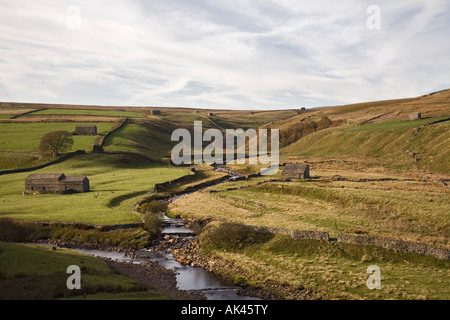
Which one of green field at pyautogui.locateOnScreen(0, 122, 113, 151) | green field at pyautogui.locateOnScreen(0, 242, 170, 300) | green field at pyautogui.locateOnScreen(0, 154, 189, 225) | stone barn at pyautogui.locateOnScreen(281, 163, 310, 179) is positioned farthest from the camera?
green field at pyautogui.locateOnScreen(0, 122, 113, 151)

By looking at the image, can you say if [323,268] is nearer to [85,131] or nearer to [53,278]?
[53,278]

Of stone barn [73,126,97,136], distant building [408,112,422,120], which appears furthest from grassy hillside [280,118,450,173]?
stone barn [73,126,97,136]

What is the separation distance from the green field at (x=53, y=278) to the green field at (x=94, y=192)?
47.4 feet

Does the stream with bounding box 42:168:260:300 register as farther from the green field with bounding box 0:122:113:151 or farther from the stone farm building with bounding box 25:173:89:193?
the green field with bounding box 0:122:113:151

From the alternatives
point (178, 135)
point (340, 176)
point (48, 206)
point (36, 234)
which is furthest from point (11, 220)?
point (178, 135)

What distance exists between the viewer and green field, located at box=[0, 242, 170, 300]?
28.1 m

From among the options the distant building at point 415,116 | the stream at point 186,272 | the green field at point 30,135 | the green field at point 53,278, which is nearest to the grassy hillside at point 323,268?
the stream at point 186,272

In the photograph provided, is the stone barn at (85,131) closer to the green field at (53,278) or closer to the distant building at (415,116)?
the green field at (53,278)

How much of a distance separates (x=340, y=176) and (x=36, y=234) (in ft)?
184

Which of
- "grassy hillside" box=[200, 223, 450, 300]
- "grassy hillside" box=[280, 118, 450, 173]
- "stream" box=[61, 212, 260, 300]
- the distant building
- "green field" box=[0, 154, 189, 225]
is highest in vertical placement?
the distant building

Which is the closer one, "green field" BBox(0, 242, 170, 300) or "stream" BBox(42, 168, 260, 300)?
"green field" BBox(0, 242, 170, 300)

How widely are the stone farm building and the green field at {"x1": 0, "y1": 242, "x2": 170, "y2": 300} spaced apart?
32.9m

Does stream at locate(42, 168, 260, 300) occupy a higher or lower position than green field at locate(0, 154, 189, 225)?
lower

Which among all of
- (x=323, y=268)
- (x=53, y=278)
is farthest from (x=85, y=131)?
(x=323, y=268)
